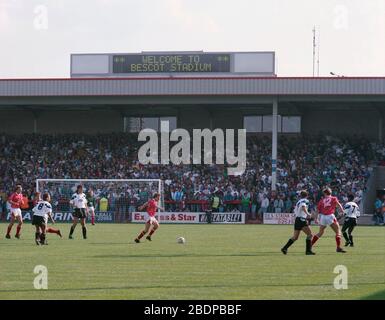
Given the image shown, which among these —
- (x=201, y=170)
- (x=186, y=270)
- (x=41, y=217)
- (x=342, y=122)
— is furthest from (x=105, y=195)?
(x=186, y=270)

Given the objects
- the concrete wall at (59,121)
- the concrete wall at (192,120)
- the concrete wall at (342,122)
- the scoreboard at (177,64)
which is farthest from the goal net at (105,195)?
the concrete wall at (342,122)

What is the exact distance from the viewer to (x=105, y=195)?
171 ft

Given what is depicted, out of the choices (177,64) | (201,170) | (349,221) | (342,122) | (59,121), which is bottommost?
(349,221)

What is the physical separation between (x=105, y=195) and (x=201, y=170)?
651 centimetres

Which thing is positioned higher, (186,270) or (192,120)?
(192,120)

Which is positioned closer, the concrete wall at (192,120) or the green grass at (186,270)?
the green grass at (186,270)

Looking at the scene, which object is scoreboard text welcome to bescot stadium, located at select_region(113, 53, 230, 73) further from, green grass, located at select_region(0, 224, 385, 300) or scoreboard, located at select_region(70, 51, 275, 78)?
green grass, located at select_region(0, 224, 385, 300)

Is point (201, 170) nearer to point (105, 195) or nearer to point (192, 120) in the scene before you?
point (105, 195)

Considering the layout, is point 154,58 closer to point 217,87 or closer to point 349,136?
point 217,87

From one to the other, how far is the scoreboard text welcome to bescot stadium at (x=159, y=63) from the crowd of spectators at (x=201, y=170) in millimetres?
4495

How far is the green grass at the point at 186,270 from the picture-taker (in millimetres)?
16219

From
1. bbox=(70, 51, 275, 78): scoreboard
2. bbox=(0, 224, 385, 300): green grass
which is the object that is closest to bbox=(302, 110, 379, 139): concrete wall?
bbox=(70, 51, 275, 78): scoreboard

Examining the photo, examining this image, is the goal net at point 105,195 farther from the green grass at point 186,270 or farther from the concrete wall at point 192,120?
the green grass at point 186,270

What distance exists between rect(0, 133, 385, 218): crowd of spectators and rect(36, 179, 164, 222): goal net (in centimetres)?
8
